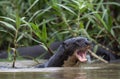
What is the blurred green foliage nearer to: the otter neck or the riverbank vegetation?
the riverbank vegetation

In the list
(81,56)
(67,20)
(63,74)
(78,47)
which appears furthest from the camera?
(67,20)

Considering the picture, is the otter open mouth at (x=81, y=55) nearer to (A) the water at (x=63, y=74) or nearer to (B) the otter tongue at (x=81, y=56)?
(B) the otter tongue at (x=81, y=56)

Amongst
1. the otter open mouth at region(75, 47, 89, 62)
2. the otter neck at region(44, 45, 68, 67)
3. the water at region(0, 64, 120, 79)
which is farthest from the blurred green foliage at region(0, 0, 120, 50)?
the water at region(0, 64, 120, 79)

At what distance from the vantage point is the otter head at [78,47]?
428cm

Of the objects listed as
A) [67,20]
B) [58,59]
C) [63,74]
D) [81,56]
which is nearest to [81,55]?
[81,56]

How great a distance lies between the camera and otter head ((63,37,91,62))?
14.0ft

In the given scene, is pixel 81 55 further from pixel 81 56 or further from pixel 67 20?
pixel 67 20

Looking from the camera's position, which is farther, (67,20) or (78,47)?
(67,20)

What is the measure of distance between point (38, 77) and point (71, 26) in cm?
251

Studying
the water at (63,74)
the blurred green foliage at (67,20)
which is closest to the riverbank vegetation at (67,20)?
the blurred green foliage at (67,20)

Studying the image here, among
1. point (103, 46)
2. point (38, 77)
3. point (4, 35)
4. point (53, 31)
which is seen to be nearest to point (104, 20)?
point (103, 46)

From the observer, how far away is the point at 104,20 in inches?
205

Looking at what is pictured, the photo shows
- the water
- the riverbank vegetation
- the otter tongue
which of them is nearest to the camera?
the water

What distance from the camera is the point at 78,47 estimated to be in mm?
4445
